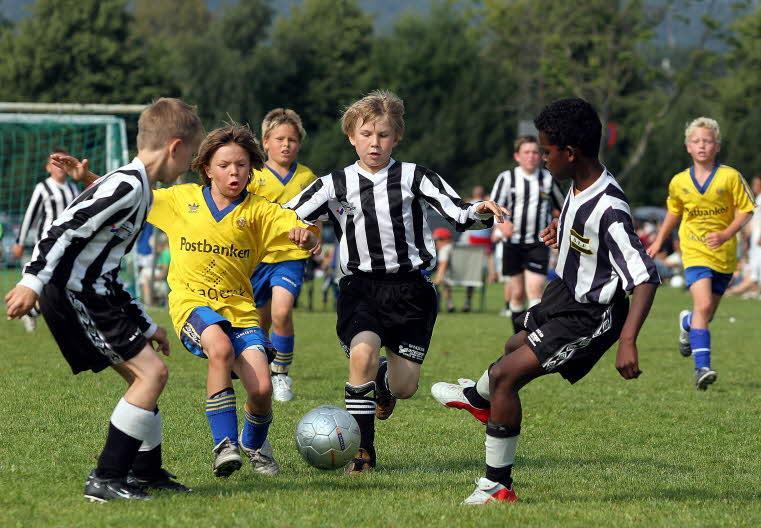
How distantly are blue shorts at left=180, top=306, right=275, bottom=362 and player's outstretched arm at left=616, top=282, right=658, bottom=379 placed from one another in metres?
1.79

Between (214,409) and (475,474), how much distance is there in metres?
1.38

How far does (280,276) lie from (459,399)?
269 cm

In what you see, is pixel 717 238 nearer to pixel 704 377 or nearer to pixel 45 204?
pixel 704 377

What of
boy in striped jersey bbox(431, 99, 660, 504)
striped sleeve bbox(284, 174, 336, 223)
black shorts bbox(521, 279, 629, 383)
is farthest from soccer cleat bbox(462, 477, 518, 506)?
striped sleeve bbox(284, 174, 336, 223)

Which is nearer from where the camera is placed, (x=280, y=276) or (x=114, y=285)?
(x=114, y=285)

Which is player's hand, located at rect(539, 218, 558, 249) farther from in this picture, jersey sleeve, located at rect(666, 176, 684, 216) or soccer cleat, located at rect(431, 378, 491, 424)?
jersey sleeve, located at rect(666, 176, 684, 216)

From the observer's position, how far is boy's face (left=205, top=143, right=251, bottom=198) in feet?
20.0

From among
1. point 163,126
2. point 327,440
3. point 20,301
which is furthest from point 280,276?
point 20,301

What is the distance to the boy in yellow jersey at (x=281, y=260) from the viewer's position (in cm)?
881

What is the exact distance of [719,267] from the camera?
1018 cm

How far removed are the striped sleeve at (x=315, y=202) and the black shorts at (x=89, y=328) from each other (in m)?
1.61

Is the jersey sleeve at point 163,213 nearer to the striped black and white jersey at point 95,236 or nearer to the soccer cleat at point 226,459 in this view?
the striped black and white jersey at point 95,236

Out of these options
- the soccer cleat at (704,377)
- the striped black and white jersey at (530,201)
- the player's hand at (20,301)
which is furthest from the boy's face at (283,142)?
the striped black and white jersey at (530,201)

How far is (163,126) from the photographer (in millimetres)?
5273
